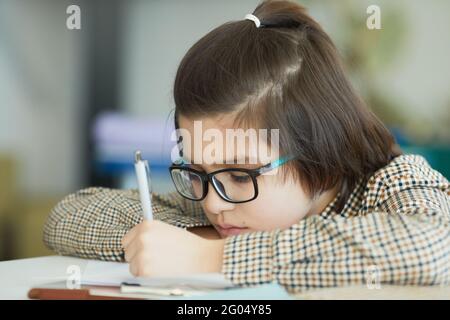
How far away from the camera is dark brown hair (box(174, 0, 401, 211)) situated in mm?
1021

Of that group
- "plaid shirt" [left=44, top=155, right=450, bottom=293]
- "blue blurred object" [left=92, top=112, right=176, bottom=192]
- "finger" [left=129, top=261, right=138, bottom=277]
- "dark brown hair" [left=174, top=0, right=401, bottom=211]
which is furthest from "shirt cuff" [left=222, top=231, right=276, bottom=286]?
"blue blurred object" [left=92, top=112, right=176, bottom=192]

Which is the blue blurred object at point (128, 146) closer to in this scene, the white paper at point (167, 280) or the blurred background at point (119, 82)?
the blurred background at point (119, 82)

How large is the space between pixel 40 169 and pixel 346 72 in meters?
2.81

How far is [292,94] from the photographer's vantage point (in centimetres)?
105

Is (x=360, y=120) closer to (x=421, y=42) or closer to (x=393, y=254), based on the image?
(x=393, y=254)

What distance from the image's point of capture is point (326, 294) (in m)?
0.75

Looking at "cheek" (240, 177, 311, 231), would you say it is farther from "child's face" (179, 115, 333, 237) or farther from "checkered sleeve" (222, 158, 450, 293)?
"checkered sleeve" (222, 158, 450, 293)

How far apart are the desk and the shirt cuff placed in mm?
61

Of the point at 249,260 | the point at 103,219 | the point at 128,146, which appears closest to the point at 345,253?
the point at 249,260

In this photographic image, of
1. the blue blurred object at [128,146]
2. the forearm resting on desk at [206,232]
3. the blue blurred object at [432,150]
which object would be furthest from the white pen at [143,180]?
the blue blurred object at [432,150]

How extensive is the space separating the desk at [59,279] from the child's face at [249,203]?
0.72 feet

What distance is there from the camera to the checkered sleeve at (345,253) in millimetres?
793

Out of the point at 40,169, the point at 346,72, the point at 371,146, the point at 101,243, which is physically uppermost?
the point at 346,72
